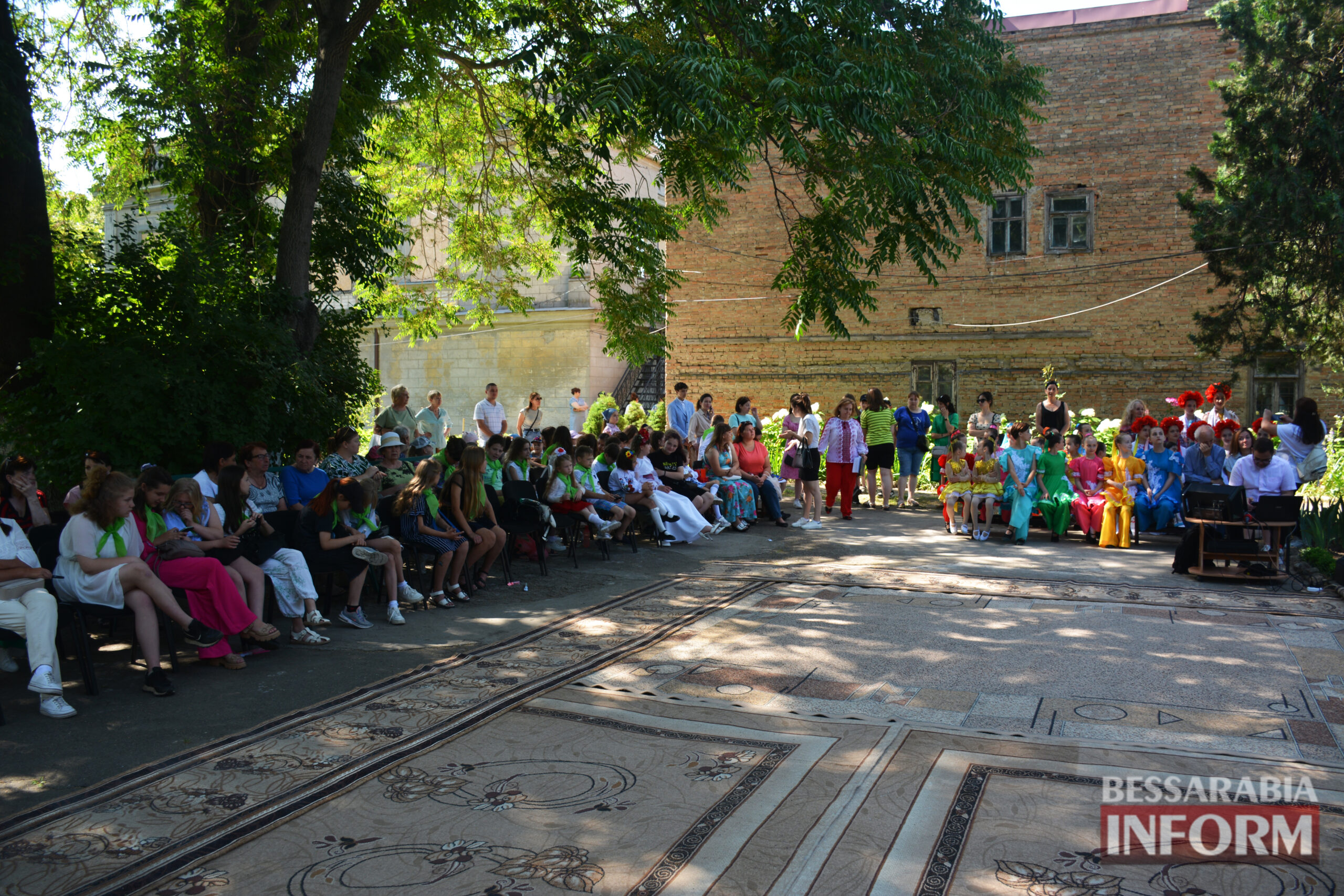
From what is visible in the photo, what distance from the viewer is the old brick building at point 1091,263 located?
20391mm

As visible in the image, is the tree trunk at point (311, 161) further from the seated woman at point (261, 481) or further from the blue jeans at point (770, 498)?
the blue jeans at point (770, 498)

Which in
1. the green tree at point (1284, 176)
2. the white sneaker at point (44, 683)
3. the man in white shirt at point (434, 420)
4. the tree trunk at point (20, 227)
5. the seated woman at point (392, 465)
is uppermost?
the green tree at point (1284, 176)

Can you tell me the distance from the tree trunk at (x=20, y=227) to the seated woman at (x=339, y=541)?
124 inches

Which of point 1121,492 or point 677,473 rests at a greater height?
point 677,473

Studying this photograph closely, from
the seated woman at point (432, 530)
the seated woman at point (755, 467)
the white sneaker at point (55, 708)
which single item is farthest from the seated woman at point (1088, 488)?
the white sneaker at point (55, 708)

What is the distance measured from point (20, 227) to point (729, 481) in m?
8.45

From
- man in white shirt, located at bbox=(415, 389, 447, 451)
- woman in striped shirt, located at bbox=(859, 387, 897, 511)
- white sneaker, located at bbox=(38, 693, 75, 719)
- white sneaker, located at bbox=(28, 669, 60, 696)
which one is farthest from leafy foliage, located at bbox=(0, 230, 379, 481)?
woman in striped shirt, located at bbox=(859, 387, 897, 511)

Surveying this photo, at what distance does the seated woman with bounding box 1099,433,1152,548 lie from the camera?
38.4 ft

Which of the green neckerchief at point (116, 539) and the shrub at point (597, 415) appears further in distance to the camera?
the shrub at point (597, 415)

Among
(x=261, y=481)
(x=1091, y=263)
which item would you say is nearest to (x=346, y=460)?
(x=261, y=481)

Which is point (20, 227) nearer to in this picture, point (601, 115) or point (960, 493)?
point (601, 115)

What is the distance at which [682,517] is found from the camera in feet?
40.1

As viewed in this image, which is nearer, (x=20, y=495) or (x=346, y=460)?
(x=20, y=495)

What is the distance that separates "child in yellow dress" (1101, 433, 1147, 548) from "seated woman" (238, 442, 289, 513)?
9.30 metres
